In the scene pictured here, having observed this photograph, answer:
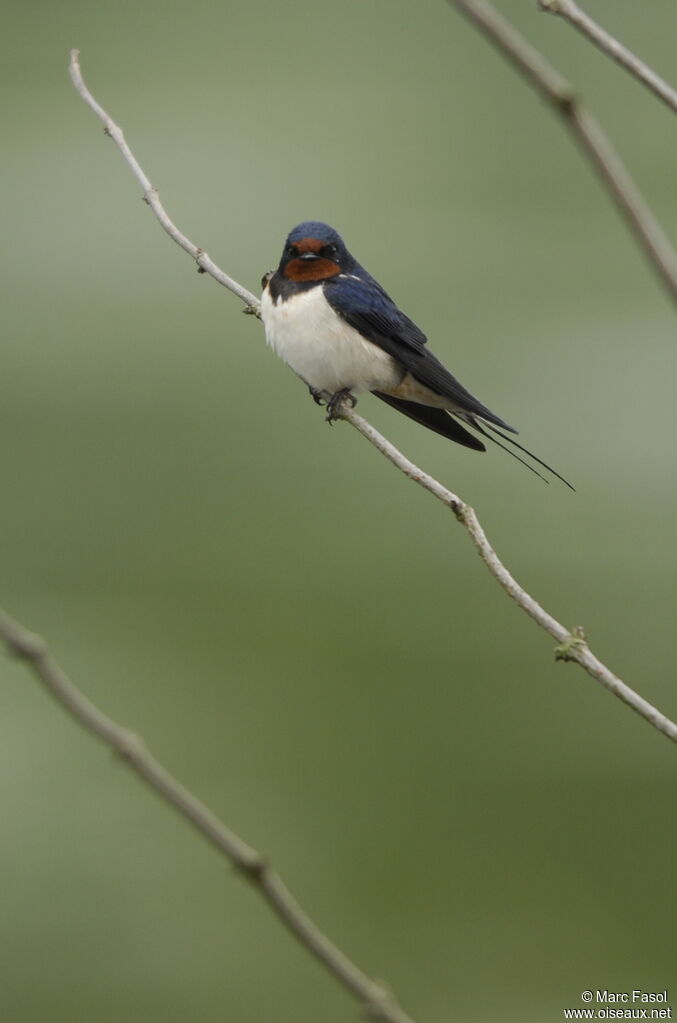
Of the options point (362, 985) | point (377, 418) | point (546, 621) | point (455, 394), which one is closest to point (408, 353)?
point (455, 394)

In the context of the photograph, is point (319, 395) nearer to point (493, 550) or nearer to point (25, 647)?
point (493, 550)

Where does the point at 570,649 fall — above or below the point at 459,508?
below

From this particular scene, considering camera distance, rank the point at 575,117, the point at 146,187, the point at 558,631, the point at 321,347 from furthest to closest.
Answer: the point at 321,347 < the point at 146,187 < the point at 558,631 < the point at 575,117

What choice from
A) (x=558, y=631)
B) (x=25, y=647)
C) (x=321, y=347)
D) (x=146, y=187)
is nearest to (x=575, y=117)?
(x=25, y=647)

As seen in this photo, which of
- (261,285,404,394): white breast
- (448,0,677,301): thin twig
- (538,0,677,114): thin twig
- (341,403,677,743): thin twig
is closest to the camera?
(448,0,677,301): thin twig

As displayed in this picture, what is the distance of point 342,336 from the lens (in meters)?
1.42

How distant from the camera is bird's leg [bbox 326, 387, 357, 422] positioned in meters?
1.39

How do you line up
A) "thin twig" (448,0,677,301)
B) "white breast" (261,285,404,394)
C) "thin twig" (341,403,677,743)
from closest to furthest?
1. "thin twig" (448,0,677,301)
2. "thin twig" (341,403,677,743)
3. "white breast" (261,285,404,394)

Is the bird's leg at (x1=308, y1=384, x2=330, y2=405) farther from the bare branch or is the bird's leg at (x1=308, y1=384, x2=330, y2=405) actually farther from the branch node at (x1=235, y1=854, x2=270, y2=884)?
the branch node at (x1=235, y1=854, x2=270, y2=884)

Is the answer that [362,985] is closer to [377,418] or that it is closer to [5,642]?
[5,642]

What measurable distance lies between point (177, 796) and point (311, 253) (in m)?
1.19

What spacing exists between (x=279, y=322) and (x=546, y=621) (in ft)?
2.47

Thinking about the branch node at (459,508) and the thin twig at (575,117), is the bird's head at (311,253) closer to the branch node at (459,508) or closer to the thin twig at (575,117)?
the branch node at (459,508)

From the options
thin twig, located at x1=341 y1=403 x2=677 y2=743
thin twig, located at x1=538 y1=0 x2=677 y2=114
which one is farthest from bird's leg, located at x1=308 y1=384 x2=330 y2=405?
thin twig, located at x1=538 y1=0 x2=677 y2=114
